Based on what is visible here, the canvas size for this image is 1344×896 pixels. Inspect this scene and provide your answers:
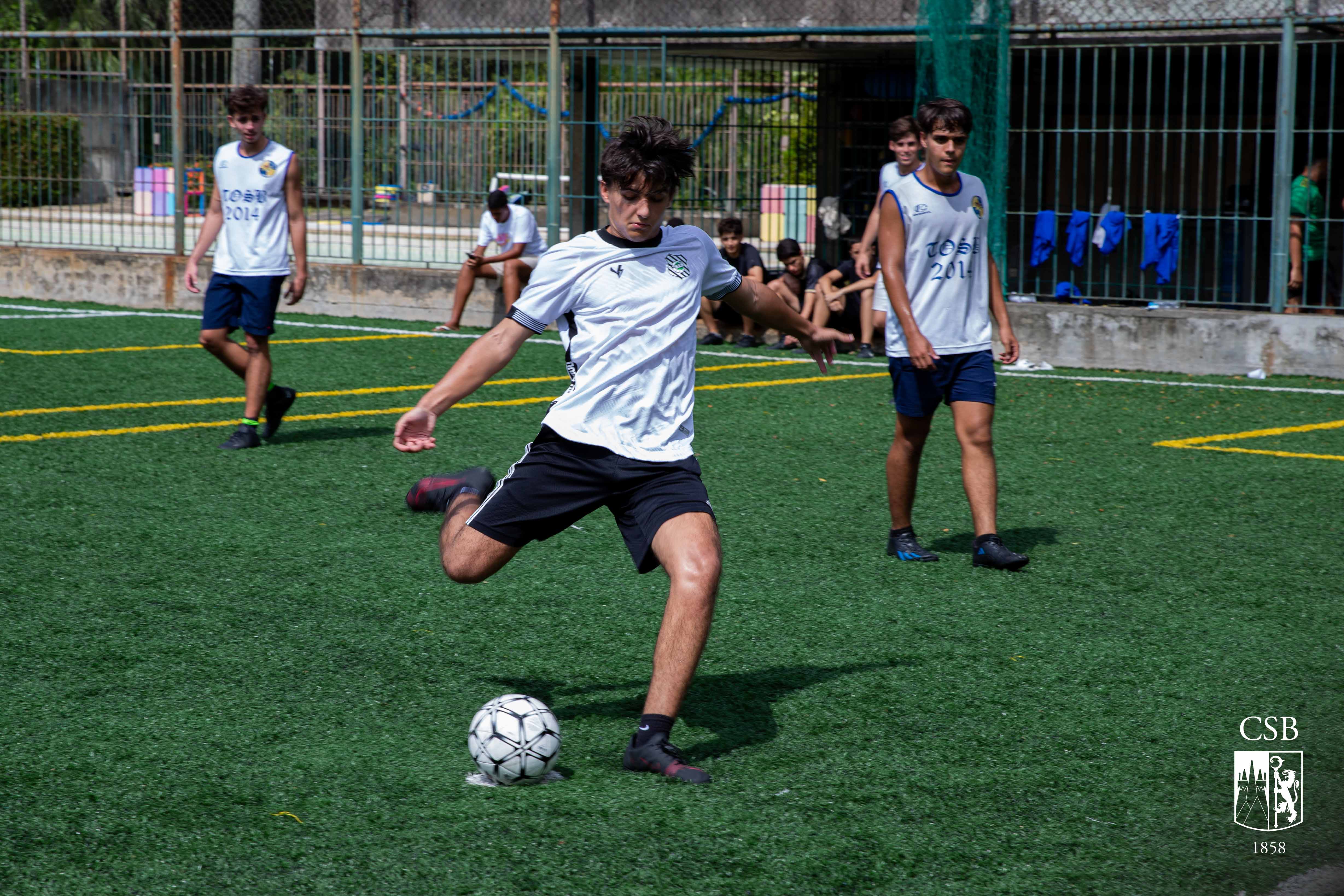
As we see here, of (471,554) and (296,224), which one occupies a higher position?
(296,224)

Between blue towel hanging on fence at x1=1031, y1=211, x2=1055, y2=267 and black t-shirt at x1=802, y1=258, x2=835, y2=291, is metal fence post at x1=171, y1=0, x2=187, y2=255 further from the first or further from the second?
blue towel hanging on fence at x1=1031, y1=211, x2=1055, y2=267

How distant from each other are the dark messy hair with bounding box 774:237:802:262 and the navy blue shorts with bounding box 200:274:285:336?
660 cm

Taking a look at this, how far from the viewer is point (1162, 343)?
13.5 m

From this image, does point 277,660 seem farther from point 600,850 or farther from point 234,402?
point 234,402

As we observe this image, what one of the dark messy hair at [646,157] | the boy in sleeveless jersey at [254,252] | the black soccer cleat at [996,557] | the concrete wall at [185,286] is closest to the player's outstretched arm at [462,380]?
the dark messy hair at [646,157]

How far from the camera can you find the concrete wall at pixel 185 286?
55.5 feet

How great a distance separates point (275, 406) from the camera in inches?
368

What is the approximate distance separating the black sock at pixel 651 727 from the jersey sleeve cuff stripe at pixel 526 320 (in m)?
1.09

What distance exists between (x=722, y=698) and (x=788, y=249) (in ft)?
35.3

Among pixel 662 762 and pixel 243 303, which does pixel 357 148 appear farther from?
pixel 662 762

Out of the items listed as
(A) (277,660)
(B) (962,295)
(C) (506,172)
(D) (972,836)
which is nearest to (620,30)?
(C) (506,172)

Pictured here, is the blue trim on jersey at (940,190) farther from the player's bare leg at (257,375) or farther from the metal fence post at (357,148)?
the metal fence post at (357,148)

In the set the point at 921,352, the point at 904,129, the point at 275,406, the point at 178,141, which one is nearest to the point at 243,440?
the point at 275,406

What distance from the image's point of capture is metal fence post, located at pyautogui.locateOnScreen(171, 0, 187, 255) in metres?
17.7
